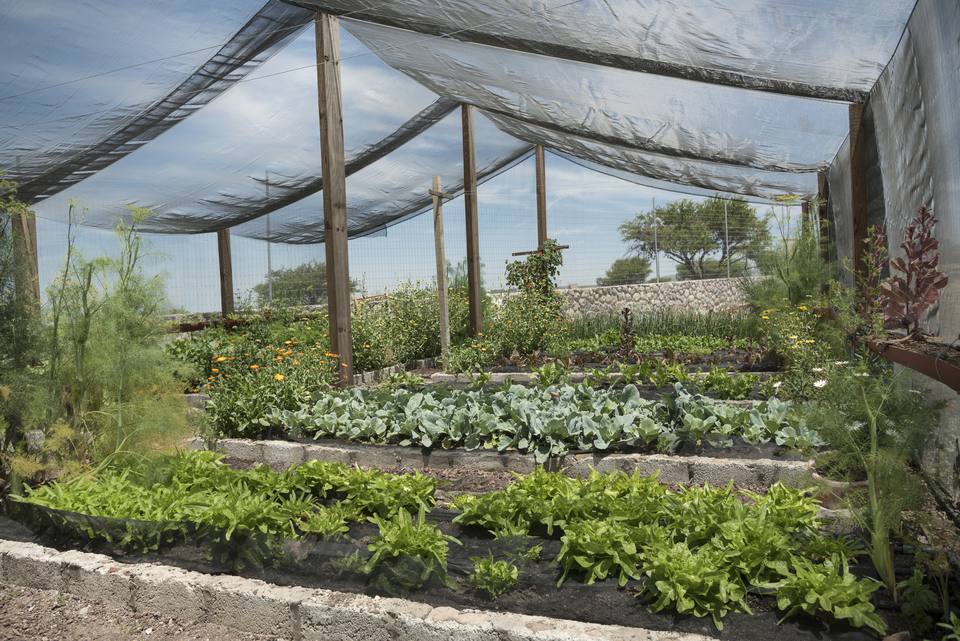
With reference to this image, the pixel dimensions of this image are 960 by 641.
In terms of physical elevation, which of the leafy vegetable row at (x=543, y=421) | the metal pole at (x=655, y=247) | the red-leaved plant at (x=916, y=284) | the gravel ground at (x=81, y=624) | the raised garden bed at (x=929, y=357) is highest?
the metal pole at (x=655, y=247)

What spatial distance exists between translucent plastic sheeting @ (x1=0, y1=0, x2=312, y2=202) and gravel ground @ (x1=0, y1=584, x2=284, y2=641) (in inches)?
152

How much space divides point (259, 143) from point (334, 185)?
77.0 inches

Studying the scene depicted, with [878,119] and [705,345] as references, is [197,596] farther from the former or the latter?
[705,345]

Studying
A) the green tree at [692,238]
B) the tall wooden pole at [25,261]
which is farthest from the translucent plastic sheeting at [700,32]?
the green tree at [692,238]

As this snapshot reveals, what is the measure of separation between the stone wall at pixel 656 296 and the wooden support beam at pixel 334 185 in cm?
733

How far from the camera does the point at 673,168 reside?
30.3 feet

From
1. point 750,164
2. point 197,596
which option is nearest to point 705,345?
point 750,164

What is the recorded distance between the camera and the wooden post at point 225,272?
414 inches

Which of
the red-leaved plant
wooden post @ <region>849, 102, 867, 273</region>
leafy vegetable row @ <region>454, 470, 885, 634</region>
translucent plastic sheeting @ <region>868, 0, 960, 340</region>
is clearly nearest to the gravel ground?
leafy vegetable row @ <region>454, 470, 885, 634</region>

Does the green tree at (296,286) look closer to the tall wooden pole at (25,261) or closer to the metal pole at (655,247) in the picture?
the metal pole at (655,247)

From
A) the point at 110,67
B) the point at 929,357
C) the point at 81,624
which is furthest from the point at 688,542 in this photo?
the point at 110,67

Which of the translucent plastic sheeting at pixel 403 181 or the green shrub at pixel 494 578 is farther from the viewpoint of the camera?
the translucent plastic sheeting at pixel 403 181

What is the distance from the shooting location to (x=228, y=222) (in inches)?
392

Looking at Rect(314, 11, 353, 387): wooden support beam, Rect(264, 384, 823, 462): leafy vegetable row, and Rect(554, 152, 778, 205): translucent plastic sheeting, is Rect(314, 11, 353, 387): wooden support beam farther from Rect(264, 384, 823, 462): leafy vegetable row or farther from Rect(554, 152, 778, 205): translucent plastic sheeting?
Rect(554, 152, 778, 205): translucent plastic sheeting
